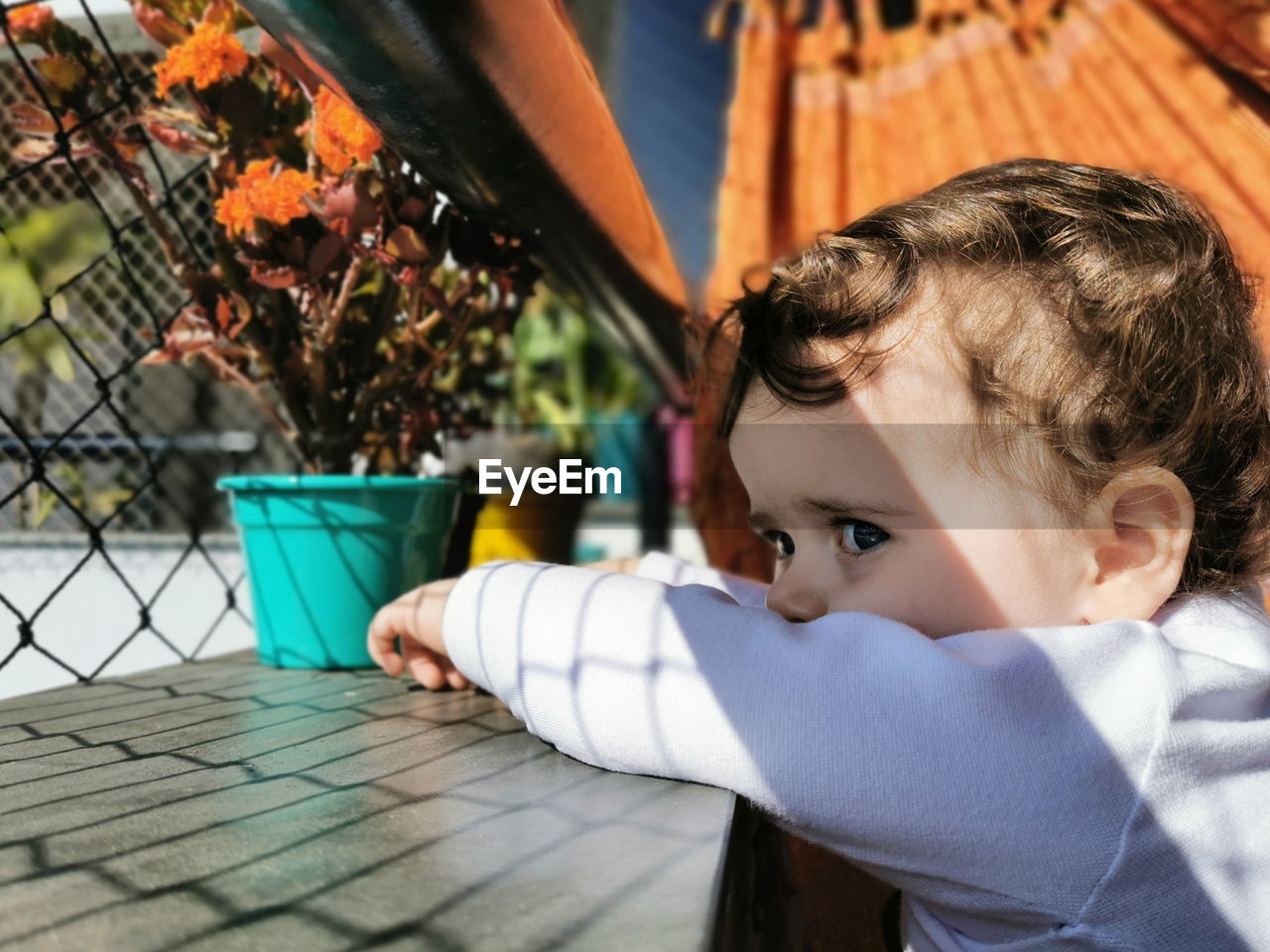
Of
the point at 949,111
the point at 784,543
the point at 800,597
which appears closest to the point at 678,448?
the point at 949,111

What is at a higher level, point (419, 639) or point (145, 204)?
point (145, 204)

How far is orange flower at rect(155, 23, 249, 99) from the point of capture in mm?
730

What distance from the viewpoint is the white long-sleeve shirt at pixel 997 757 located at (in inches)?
17.9

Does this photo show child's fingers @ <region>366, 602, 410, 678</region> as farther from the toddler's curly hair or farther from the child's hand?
the toddler's curly hair

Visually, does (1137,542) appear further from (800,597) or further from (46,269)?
(46,269)

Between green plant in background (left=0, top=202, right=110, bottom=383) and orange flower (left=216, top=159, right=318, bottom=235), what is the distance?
1.14ft

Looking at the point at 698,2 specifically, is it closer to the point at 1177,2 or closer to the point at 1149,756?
the point at 1177,2

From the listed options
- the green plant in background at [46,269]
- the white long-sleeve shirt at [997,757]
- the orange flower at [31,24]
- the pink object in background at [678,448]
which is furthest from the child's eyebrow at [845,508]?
the pink object in background at [678,448]

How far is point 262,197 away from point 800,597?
536 mm

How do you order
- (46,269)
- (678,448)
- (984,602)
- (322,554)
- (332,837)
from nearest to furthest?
(332,837) → (984,602) → (322,554) → (46,269) → (678,448)

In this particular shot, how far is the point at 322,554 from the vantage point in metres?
0.85

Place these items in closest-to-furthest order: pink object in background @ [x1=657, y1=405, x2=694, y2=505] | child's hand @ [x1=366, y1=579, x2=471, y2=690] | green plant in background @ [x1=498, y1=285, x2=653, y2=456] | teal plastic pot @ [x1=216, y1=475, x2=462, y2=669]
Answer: child's hand @ [x1=366, y1=579, x2=471, y2=690] → teal plastic pot @ [x1=216, y1=475, x2=462, y2=669] → pink object in background @ [x1=657, y1=405, x2=694, y2=505] → green plant in background @ [x1=498, y1=285, x2=653, y2=456]

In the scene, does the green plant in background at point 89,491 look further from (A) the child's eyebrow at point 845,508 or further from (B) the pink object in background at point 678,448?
(B) the pink object in background at point 678,448

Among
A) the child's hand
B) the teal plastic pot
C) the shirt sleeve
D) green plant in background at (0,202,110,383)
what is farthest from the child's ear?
green plant in background at (0,202,110,383)
